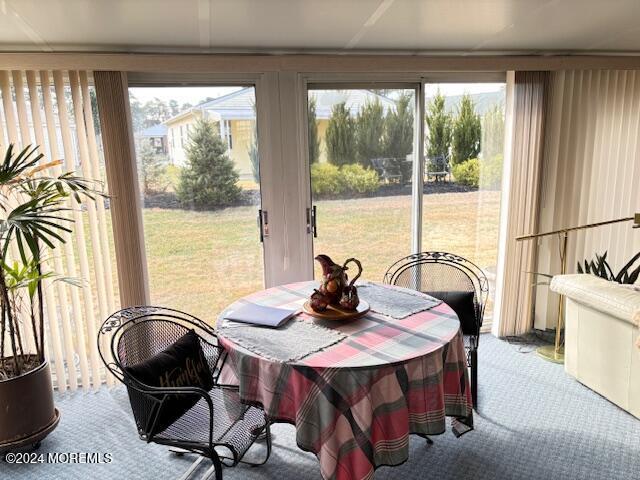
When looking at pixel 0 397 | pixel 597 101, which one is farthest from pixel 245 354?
pixel 597 101

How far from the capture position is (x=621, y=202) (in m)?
3.89

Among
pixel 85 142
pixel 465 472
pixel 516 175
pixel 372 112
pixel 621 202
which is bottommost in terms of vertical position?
pixel 465 472

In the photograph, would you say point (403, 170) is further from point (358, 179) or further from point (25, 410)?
point (25, 410)

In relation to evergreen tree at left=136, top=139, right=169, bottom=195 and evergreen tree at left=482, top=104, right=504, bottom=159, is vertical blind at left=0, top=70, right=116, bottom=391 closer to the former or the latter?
evergreen tree at left=136, top=139, right=169, bottom=195

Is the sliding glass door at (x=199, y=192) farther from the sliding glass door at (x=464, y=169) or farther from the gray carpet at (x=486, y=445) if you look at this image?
the sliding glass door at (x=464, y=169)

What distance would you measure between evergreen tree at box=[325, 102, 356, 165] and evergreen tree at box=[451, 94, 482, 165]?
847mm

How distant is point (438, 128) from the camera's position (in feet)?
12.0

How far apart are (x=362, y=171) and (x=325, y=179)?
0.30 meters

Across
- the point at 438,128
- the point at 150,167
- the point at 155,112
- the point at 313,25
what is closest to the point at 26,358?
the point at 150,167

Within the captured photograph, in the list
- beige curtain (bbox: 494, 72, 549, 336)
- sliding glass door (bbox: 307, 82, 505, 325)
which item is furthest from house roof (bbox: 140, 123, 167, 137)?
beige curtain (bbox: 494, 72, 549, 336)

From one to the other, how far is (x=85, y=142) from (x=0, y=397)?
61.0 inches

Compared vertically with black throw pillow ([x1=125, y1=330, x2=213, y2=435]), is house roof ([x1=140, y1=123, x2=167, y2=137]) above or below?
above

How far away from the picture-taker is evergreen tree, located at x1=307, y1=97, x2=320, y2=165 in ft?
11.2

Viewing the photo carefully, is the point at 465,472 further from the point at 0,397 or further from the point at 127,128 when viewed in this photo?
the point at 127,128
